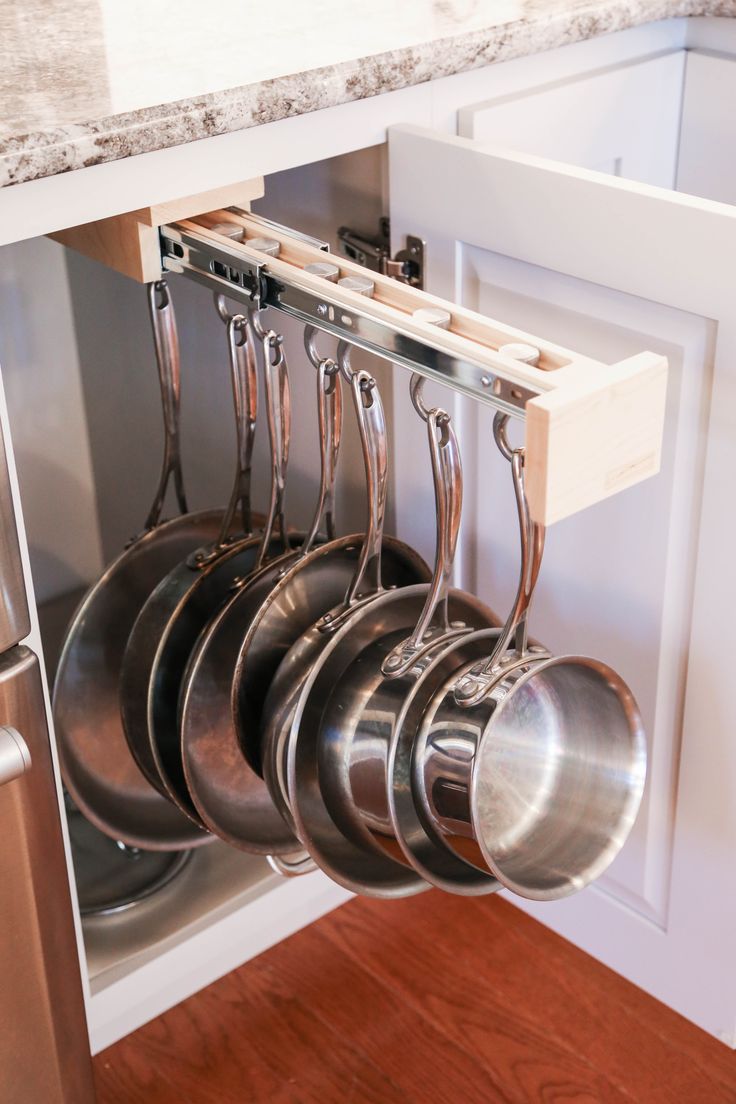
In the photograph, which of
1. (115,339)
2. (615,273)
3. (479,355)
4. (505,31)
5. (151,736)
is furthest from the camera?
(115,339)

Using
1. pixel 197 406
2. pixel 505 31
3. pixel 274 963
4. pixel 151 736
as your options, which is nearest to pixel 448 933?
pixel 274 963

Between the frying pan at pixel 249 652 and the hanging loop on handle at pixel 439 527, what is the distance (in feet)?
0.34

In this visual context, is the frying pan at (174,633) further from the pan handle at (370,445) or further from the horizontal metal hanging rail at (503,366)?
the horizontal metal hanging rail at (503,366)

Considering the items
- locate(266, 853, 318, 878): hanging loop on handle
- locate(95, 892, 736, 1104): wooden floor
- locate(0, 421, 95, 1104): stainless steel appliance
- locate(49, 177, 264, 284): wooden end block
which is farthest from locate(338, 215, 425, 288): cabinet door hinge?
locate(95, 892, 736, 1104): wooden floor

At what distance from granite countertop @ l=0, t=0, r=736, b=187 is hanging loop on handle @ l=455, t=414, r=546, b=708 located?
0.87 feet

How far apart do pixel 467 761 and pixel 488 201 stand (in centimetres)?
37

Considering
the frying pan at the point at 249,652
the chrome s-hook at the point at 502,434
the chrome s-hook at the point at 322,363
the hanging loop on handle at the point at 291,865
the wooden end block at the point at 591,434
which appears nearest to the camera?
the wooden end block at the point at 591,434

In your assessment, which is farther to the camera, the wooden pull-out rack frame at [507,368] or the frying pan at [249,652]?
the frying pan at [249,652]

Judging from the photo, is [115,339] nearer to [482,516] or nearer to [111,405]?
[111,405]

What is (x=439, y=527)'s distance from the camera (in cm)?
78

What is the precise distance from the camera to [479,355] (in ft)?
2.11

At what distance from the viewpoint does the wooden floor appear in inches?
42.2

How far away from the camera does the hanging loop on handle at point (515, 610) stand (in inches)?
28.7

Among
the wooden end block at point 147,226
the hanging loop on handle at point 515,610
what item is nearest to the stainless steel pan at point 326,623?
the hanging loop on handle at point 515,610
